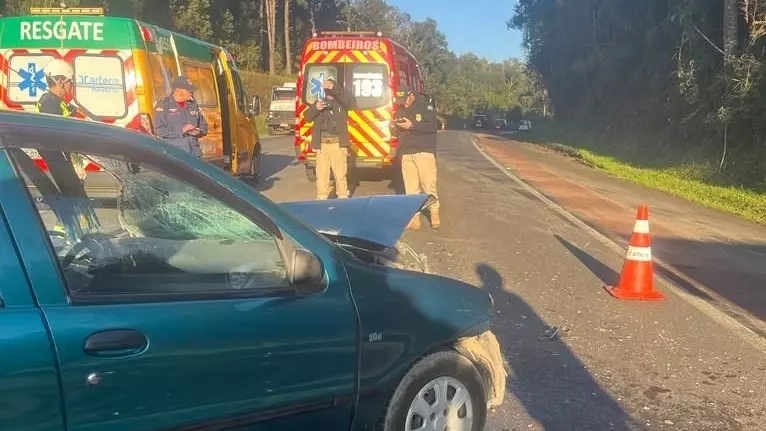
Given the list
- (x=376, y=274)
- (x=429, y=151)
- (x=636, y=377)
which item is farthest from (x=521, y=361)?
(x=429, y=151)

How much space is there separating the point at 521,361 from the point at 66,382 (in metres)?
3.49

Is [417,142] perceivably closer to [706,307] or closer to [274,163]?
[706,307]

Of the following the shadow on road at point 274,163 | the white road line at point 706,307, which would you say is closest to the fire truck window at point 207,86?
the shadow on road at point 274,163

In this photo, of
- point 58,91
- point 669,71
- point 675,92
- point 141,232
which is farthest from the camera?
point 669,71

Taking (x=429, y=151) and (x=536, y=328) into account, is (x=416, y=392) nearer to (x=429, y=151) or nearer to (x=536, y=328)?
(x=536, y=328)

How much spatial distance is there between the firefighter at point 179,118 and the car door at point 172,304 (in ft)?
18.8

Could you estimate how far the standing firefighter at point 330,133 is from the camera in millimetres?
11250

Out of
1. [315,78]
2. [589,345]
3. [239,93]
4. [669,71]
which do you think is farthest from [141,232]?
[669,71]

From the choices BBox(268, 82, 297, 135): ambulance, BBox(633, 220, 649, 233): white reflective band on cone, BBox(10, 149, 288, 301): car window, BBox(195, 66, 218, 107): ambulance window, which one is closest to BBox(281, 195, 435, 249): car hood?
BBox(10, 149, 288, 301): car window

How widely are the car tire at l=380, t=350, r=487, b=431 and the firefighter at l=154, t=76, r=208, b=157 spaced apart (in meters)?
6.10

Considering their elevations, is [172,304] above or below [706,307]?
above

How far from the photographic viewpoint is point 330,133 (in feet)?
37.2

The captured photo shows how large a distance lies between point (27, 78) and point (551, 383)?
8.03 m

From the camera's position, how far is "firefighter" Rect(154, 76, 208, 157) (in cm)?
898
